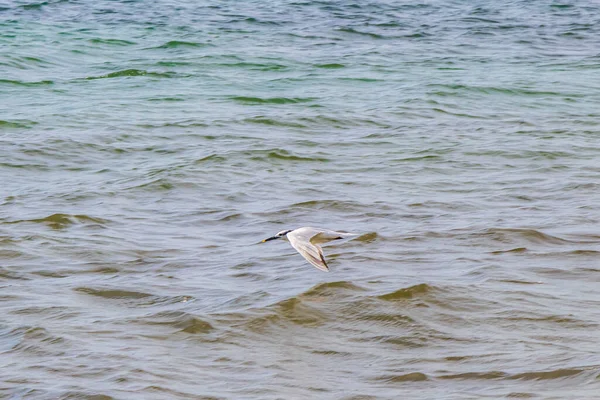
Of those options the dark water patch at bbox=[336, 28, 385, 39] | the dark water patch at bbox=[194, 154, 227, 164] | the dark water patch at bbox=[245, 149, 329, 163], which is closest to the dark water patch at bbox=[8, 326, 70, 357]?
the dark water patch at bbox=[194, 154, 227, 164]

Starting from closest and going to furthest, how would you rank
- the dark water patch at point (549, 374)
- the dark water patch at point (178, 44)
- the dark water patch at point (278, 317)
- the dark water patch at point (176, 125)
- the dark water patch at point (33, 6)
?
the dark water patch at point (549, 374), the dark water patch at point (278, 317), the dark water patch at point (176, 125), the dark water patch at point (178, 44), the dark water patch at point (33, 6)

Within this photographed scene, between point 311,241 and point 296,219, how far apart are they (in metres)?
1.38

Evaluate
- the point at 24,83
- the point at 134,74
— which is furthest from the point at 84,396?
the point at 134,74

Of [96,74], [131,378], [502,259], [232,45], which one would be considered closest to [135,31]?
[232,45]

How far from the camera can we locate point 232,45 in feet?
51.9

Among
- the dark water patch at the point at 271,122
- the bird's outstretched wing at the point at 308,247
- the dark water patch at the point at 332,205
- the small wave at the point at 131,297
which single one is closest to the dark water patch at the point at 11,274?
the small wave at the point at 131,297

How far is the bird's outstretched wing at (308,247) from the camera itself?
17.6 feet

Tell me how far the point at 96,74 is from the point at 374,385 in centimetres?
1000

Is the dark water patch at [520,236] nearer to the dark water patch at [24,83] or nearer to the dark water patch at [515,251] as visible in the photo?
the dark water patch at [515,251]

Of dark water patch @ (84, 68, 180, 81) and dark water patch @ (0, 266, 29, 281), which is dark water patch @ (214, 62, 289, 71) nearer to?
dark water patch @ (84, 68, 180, 81)

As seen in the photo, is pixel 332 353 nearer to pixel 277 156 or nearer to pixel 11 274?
pixel 11 274

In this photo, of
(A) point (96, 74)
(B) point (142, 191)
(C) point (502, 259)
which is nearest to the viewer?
(C) point (502, 259)

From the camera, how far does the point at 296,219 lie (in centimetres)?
738

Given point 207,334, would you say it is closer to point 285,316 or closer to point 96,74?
point 285,316
